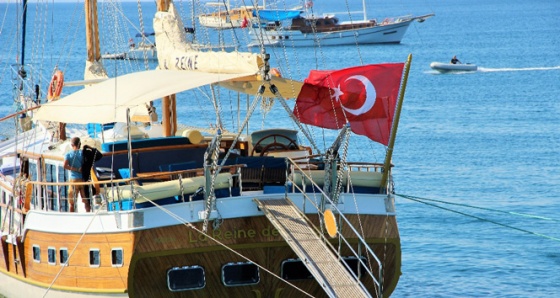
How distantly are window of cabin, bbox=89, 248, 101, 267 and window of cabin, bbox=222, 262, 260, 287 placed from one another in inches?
95.3

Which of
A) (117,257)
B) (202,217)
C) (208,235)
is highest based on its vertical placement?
(202,217)

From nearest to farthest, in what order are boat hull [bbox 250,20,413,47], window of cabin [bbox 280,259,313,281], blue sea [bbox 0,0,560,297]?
window of cabin [bbox 280,259,313,281] → blue sea [bbox 0,0,560,297] → boat hull [bbox 250,20,413,47]

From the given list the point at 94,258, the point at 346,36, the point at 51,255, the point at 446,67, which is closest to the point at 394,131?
the point at 94,258

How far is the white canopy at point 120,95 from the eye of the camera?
2605 cm

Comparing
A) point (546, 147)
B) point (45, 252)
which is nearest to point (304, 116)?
point (45, 252)

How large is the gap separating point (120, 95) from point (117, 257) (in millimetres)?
3571

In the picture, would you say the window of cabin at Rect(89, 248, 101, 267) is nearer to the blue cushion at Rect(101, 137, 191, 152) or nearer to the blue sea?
the blue cushion at Rect(101, 137, 191, 152)

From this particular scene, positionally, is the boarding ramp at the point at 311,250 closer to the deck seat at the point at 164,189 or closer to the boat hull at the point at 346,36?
the deck seat at the point at 164,189

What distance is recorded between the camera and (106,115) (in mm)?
26453

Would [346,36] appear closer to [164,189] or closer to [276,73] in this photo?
[276,73]

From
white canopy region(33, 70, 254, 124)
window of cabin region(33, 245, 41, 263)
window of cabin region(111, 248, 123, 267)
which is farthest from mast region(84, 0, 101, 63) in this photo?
window of cabin region(111, 248, 123, 267)

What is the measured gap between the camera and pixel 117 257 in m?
24.9

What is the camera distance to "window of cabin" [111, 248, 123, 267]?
24.8 metres

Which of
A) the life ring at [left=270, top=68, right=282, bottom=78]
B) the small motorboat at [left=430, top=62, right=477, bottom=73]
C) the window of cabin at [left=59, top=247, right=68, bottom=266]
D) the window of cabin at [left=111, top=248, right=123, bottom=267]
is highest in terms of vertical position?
the life ring at [left=270, top=68, right=282, bottom=78]
